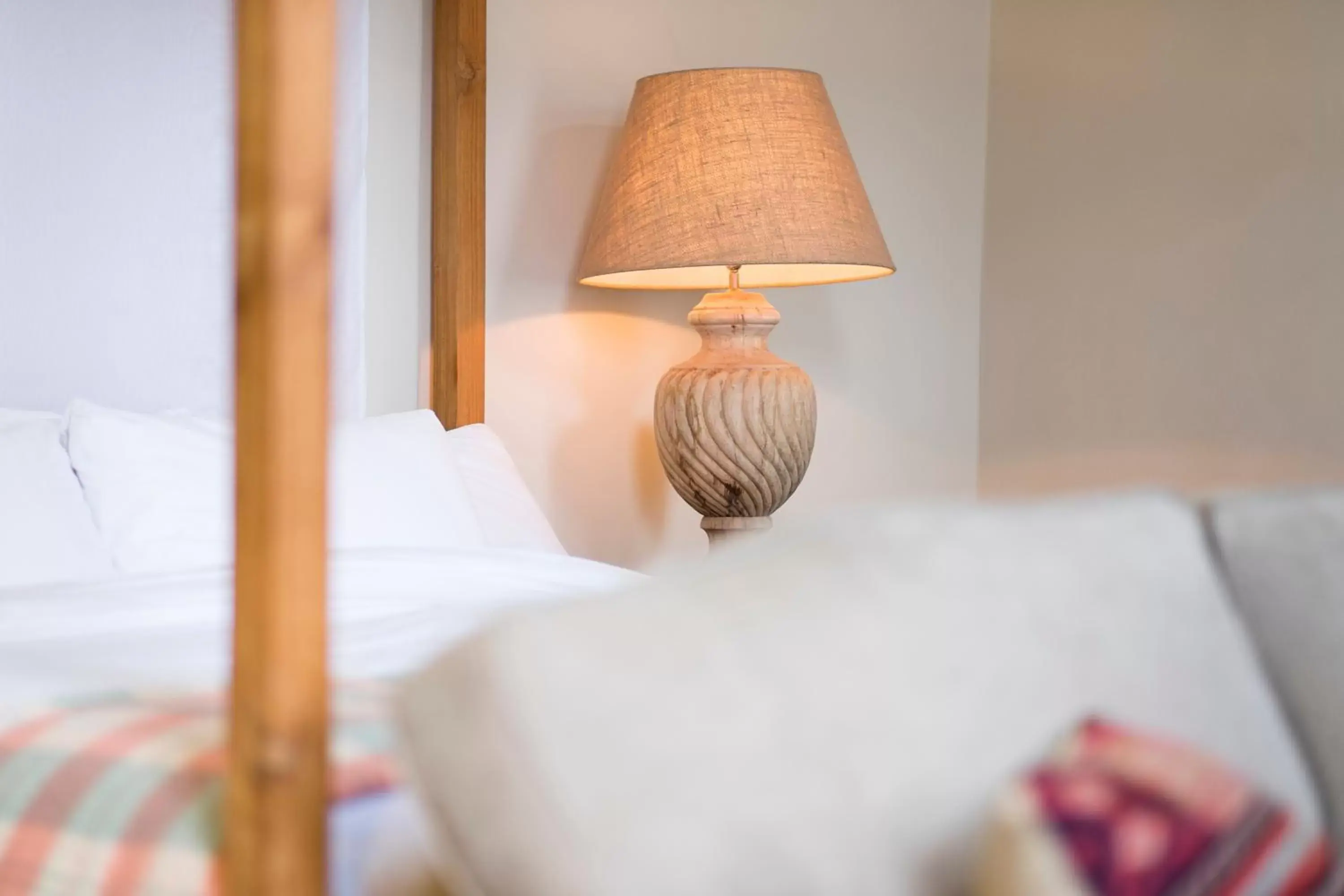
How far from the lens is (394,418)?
2.27m

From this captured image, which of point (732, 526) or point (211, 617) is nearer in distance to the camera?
point (211, 617)

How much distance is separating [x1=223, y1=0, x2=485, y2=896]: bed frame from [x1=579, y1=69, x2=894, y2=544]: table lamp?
178 centimetres

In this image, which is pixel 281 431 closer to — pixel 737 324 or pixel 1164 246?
pixel 737 324

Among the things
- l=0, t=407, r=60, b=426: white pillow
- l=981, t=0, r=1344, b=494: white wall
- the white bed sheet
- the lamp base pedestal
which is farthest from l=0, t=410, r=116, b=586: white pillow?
l=981, t=0, r=1344, b=494: white wall

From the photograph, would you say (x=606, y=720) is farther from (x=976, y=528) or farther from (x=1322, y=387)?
(x=1322, y=387)

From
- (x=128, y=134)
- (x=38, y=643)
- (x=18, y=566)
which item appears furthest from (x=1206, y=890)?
(x=128, y=134)

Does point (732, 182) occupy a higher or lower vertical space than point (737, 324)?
higher

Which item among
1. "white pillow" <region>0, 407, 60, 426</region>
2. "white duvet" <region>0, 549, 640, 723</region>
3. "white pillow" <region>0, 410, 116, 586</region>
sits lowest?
"white duvet" <region>0, 549, 640, 723</region>

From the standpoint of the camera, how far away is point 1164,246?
327 centimetres

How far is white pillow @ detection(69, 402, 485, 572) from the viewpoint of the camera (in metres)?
1.88

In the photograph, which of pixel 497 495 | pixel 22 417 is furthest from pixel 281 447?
pixel 497 495

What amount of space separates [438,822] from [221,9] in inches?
80.9

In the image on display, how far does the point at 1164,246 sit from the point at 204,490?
2283 millimetres

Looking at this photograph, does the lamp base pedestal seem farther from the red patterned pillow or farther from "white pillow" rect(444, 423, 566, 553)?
the red patterned pillow
